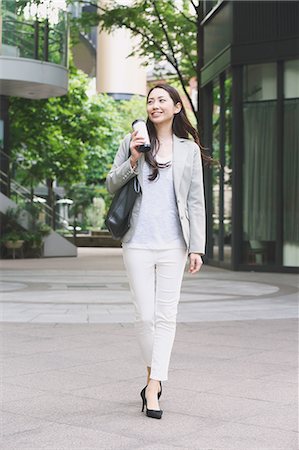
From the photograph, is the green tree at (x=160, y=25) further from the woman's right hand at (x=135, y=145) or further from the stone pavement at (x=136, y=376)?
the woman's right hand at (x=135, y=145)

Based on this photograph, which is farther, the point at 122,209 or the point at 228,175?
the point at 228,175

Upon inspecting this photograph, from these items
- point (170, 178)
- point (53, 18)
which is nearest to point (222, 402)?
point (170, 178)

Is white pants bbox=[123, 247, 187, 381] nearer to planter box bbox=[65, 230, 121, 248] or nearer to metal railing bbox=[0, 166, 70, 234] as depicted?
metal railing bbox=[0, 166, 70, 234]

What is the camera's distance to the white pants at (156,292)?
5.66 meters

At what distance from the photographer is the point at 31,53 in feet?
87.7

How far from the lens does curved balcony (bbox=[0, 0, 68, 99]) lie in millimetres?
26055

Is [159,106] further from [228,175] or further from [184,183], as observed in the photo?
[228,175]

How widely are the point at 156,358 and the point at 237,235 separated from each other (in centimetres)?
1512

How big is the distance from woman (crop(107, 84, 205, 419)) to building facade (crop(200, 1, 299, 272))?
14.1 metres

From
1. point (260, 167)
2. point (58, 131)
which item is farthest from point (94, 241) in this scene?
point (260, 167)

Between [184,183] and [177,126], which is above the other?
[177,126]

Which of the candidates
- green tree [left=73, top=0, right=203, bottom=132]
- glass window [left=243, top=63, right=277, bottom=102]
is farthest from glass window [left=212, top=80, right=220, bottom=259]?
glass window [left=243, top=63, right=277, bottom=102]

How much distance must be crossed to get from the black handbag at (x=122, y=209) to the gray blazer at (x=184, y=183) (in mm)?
38

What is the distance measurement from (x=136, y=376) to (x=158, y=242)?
5.48 feet
